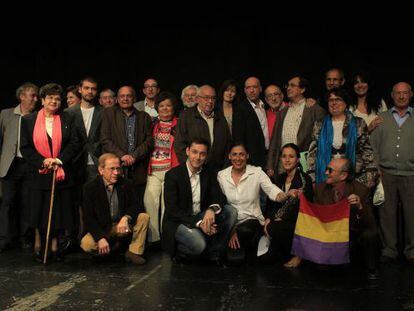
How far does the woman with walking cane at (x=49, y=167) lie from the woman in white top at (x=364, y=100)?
221 centimetres

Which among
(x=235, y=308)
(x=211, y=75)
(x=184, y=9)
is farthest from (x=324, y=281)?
(x=184, y=9)

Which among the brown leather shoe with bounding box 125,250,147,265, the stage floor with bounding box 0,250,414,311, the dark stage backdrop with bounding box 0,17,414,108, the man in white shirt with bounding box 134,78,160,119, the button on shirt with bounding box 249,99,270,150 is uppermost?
the dark stage backdrop with bounding box 0,17,414,108

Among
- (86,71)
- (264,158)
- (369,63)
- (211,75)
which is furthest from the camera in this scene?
(86,71)

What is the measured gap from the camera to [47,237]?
3871mm

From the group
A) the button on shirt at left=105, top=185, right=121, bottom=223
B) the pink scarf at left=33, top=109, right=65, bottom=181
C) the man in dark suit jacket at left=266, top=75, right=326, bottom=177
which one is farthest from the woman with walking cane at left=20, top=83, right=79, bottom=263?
the man in dark suit jacket at left=266, top=75, right=326, bottom=177

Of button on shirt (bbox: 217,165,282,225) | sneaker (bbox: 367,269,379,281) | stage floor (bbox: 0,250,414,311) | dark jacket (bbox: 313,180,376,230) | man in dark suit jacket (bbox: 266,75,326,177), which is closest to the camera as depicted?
stage floor (bbox: 0,250,414,311)

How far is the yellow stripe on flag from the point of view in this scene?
11.5 ft

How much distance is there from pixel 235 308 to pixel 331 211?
1068 mm

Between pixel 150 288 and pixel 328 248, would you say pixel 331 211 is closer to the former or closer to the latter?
pixel 328 248

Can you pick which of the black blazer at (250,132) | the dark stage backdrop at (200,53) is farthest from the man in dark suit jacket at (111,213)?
the dark stage backdrop at (200,53)

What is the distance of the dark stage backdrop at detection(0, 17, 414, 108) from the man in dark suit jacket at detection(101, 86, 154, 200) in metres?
1.70

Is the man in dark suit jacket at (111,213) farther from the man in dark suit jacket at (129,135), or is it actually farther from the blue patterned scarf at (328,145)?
the blue patterned scarf at (328,145)

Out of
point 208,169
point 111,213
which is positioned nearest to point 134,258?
point 111,213

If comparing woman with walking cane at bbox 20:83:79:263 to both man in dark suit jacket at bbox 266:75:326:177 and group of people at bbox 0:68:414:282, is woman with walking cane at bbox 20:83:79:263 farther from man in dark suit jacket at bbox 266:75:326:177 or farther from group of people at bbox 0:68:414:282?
man in dark suit jacket at bbox 266:75:326:177
